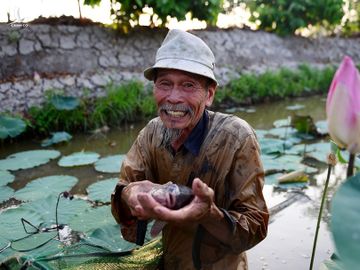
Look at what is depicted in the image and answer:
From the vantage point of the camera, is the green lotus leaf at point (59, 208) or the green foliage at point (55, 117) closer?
the green lotus leaf at point (59, 208)

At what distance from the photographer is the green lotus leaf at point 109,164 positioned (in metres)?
3.81

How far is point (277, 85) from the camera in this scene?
8320 mm

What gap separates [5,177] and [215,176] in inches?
106

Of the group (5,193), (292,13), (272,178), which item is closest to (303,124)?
(272,178)

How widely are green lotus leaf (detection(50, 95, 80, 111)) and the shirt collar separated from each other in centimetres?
393

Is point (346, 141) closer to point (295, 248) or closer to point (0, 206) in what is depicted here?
point (295, 248)

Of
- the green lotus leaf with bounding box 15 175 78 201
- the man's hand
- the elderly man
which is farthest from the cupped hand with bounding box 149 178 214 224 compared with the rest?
the green lotus leaf with bounding box 15 175 78 201

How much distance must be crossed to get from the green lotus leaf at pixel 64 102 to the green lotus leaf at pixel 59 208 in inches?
101

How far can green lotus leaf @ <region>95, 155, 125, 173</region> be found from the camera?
381cm

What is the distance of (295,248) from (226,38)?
699 centimetres

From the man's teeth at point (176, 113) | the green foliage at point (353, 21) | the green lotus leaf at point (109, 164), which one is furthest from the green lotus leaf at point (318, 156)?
the green foliage at point (353, 21)

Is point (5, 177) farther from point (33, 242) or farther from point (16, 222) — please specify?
point (33, 242)

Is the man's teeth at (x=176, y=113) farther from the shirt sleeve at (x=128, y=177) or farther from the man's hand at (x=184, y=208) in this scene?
the man's hand at (x=184, y=208)


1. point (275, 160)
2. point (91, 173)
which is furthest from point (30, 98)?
point (275, 160)
